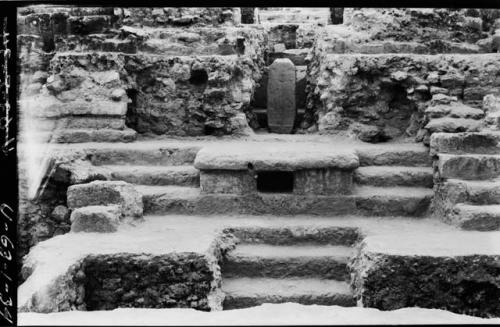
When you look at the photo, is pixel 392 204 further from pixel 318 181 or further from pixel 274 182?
pixel 274 182

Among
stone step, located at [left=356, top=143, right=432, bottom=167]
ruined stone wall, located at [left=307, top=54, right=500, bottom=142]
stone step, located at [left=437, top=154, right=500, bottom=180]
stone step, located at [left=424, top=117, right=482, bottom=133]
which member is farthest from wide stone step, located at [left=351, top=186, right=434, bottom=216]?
ruined stone wall, located at [left=307, top=54, right=500, bottom=142]

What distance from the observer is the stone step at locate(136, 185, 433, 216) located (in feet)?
18.9

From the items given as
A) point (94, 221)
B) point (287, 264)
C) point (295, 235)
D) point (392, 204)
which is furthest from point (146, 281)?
point (392, 204)

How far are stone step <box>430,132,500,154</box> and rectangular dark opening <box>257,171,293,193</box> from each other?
5.47 feet

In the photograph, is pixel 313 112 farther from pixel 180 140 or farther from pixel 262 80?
pixel 180 140

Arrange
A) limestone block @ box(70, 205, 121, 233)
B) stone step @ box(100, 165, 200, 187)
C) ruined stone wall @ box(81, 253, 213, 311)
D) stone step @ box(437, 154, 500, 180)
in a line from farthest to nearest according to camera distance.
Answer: stone step @ box(100, 165, 200, 187)
stone step @ box(437, 154, 500, 180)
limestone block @ box(70, 205, 121, 233)
ruined stone wall @ box(81, 253, 213, 311)

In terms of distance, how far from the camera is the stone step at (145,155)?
6.51m

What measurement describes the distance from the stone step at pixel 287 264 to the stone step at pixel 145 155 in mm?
1787

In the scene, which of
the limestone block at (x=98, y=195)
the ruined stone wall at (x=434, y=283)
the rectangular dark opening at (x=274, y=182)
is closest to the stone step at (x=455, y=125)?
the rectangular dark opening at (x=274, y=182)

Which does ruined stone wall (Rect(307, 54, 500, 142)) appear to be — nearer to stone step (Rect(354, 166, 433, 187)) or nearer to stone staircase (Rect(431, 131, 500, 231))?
stone step (Rect(354, 166, 433, 187))

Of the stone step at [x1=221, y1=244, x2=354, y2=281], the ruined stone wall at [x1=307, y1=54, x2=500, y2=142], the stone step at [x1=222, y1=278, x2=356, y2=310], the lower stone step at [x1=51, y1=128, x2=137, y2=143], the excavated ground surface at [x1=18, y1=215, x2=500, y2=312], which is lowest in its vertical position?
the stone step at [x1=222, y1=278, x2=356, y2=310]

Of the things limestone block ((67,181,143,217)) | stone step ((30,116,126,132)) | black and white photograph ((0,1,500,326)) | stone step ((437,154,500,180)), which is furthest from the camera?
stone step ((30,116,126,132))

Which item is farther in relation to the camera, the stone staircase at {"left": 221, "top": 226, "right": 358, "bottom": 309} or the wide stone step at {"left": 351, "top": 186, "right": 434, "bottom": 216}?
the wide stone step at {"left": 351, "top": 186, "right": 434, "bottom": 216}

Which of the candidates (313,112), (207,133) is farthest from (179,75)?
(313,112)
